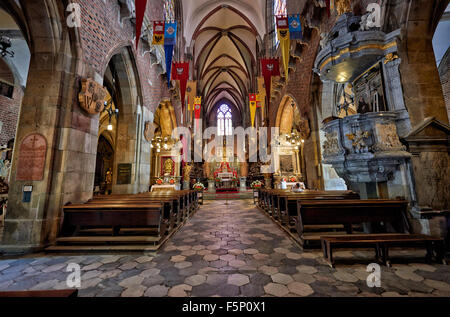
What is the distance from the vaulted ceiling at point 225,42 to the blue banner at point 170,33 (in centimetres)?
807

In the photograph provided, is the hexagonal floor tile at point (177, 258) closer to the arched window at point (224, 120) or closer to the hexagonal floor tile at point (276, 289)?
the hexagonal floor tile at point (276, 289)

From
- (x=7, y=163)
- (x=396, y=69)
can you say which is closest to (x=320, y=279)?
(x=396, y=69)

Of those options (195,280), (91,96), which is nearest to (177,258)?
(195,280)

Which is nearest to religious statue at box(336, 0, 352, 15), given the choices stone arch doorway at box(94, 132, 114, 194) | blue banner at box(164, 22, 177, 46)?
blue banner at box(164, 22, 177, 46)

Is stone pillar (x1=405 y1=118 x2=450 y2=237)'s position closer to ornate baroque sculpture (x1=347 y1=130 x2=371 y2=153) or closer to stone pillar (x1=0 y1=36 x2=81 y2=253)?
ornate baroque sculpture (x1=347 y1=130 x2=371 y2=153)

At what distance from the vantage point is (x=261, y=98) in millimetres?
13266

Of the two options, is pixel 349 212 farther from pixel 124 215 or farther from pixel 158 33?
pixel 158 33

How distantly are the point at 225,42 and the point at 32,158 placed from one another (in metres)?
20.6

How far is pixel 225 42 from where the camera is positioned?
19.4 meters

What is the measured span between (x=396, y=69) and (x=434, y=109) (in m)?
1.06

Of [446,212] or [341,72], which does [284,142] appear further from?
[446,212]

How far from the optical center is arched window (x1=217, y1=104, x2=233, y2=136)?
2750cm

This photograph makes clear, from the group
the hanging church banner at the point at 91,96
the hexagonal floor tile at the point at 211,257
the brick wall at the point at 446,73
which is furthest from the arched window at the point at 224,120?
the hexagonal floor tile at the point at 211,257

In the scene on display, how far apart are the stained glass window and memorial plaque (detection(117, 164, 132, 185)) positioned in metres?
9.11
